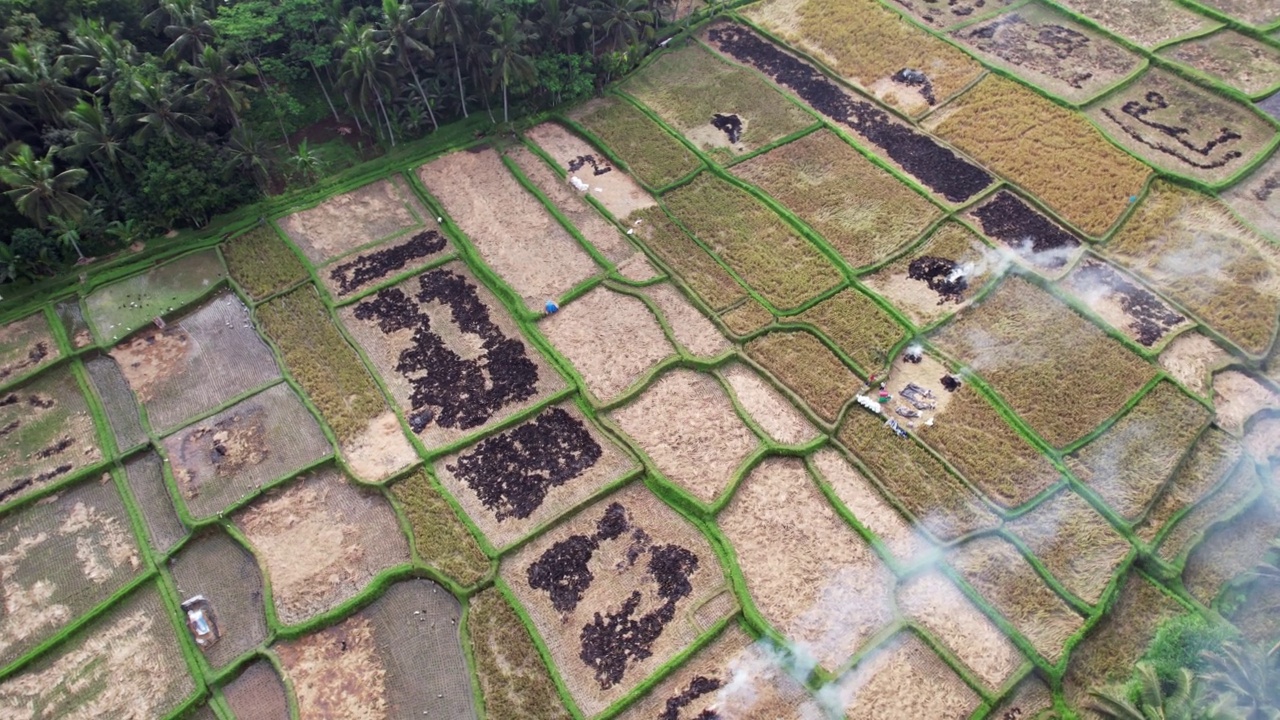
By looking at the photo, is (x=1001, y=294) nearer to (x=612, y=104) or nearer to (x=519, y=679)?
(x=612, y=104)

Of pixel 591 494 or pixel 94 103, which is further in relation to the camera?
pixel 94 103

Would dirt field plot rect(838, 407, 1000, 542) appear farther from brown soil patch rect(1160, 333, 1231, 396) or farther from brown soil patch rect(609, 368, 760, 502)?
brown soil patch rect(1160, 333, 1231, 396)

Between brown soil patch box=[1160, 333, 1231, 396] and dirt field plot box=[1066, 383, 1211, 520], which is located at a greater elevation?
brown soil patch box=[1160, 333, 1231, 396]

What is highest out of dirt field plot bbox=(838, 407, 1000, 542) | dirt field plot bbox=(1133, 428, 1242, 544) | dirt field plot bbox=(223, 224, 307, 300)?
dirt field plot bbox=(223, 224, 307, 300)

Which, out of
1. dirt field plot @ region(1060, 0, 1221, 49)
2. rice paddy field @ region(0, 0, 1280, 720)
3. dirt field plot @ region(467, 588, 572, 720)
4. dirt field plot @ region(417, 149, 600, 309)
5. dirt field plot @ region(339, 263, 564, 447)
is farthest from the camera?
dirt field plot @ region(1060, 0, 1221, 49)

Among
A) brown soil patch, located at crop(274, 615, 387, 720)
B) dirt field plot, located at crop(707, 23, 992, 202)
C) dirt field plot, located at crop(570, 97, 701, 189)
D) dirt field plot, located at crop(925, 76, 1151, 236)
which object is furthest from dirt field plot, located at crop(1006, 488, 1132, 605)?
brown soil patch, located at crop(274, 615, 387, 720)

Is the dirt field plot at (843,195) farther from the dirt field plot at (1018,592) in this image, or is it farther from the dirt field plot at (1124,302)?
the dirt field plot at (1018,592)

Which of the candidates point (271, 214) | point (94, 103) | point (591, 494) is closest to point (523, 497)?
point (591, 494)
